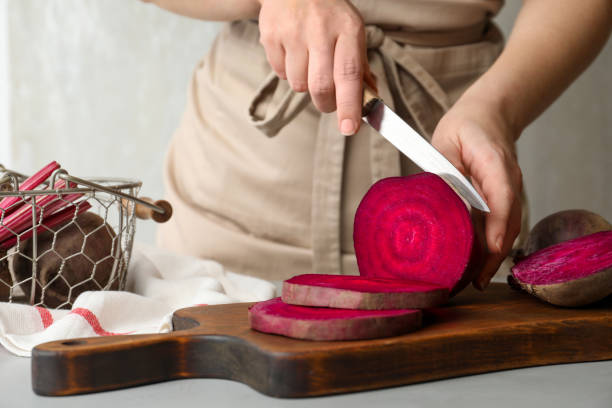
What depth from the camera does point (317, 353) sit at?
713 millimetres

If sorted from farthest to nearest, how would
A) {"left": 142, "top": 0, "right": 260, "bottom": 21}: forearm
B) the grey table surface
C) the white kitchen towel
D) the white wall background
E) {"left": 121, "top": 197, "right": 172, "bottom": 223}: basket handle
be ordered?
the white wall background → {"left": 142, "top": 0, "right": 260, "bottom": 21}: forearm → {"left": 121, "top": 197, "right": 172, "bottom": 223}: basket handle → the white kitchen towel → the grey table surface

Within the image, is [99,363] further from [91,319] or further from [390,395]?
[390,395]

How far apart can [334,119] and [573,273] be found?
0.65m

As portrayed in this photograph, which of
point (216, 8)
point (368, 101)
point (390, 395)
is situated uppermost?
point (216, 8)

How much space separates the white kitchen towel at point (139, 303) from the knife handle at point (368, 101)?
1.07 feet

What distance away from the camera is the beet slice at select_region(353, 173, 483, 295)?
93cm

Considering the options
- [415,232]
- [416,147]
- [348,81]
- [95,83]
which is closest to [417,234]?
[415,232]

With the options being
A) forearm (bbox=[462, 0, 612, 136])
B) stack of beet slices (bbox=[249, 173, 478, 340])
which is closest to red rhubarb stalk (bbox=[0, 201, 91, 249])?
stack of beet slices (bbox=[249, 173, 478, 340])

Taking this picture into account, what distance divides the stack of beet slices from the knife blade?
0.04 meters

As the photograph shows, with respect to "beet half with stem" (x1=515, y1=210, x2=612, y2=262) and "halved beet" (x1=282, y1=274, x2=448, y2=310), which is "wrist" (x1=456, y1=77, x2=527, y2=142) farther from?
"halved beet" (x1=282, y1=274, x2=448, y2=310)

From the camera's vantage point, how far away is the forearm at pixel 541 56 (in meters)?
1.21

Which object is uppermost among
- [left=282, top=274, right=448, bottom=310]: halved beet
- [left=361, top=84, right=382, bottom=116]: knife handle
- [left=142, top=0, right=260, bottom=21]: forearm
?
[left=142, top=0, right=260, bottom=21]: forearm

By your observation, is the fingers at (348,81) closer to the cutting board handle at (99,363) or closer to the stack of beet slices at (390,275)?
the stack of beet slices at (390,275)

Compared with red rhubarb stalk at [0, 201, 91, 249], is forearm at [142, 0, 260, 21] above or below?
above
